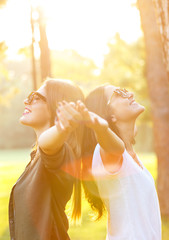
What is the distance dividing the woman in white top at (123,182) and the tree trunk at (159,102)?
16.5 ft

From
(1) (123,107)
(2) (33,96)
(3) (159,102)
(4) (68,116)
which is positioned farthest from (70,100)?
(3) (159,102)

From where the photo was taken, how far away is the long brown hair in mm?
2590

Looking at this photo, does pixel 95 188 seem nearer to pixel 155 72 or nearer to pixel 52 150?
pixel 52 150

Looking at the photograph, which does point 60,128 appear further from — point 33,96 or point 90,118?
point 33,96

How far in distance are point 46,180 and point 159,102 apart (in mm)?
5445

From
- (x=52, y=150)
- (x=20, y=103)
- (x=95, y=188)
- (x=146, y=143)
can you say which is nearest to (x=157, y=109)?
(x=95, y=188)

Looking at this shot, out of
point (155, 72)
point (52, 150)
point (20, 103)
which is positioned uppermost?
point (52, 150)

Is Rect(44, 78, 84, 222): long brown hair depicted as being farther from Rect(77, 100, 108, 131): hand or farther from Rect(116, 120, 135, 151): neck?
Rect(77, 100, 108, 131): hand

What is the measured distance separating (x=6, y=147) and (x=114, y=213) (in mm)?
55160

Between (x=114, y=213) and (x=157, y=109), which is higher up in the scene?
(x=114, y=213)

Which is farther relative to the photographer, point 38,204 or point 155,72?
point 155,72

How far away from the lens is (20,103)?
54.8 meters

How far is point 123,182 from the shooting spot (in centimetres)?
239

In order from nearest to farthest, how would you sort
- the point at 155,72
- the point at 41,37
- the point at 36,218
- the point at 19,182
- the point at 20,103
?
the point at 36,218, the point at 19,182, the point at 41,37, the point at 155,72, the point at 20,103
